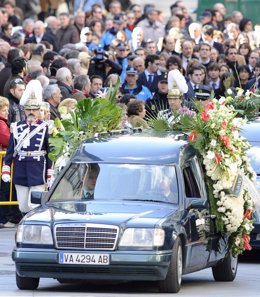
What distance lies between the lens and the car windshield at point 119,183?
1566 centimetres

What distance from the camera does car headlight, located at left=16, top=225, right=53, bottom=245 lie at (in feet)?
49.0

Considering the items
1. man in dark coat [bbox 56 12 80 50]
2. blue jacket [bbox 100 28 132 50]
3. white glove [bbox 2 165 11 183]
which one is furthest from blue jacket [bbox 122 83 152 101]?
man in dark coat [bbox 56 12 80 50]

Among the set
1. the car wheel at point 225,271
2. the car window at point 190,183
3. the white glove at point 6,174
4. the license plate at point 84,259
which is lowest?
the car wheel at point 225,271

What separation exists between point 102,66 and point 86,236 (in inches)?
584

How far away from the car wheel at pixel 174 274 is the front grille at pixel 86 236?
0.62m

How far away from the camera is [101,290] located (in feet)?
51.1

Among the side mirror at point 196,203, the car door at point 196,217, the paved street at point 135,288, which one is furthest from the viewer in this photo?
the side mirror at point 196,203

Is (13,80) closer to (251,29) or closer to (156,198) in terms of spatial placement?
(156,198)

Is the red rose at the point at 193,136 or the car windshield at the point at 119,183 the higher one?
Answer: the red rose at the point at 193,136

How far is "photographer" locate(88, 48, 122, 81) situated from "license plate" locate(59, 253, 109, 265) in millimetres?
14730

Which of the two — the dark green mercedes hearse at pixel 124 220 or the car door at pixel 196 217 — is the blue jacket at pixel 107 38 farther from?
the car door at pixel 196 217

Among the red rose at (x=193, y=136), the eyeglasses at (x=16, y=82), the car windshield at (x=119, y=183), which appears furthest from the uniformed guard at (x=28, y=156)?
the car windshield at (x=119, y=183)

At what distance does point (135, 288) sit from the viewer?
623 inches

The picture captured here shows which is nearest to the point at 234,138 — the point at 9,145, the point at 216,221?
the point at 216,221
